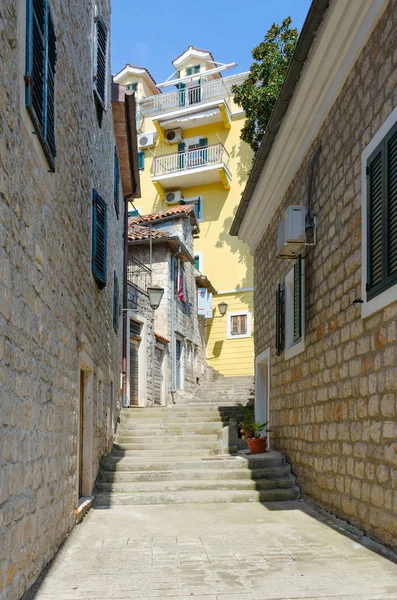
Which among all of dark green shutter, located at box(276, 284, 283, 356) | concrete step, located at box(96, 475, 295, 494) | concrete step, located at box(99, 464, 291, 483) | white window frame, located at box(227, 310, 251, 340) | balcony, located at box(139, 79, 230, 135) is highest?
balcony, located at box(139, 79, 230, 135)

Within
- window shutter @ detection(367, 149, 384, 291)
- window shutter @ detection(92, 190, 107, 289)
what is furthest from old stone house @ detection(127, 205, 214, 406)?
window shutter @ detection(367, 149, 384, 291)

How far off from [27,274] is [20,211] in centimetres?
39

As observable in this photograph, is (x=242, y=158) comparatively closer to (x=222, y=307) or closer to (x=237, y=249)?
(x=237, y=249)

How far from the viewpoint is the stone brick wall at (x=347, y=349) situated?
14.5ft

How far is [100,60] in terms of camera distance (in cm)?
789

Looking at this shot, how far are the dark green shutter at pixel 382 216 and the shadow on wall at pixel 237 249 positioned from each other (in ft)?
57.9

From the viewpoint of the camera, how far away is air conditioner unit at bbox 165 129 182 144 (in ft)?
80.6

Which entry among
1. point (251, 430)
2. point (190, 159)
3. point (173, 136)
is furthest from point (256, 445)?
point (173, 136)

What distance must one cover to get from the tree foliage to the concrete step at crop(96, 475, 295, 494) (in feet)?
38.4

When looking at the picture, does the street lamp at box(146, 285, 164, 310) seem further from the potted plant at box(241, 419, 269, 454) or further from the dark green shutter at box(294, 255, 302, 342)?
the dark green shutter at box(294, 255, 302, 342)

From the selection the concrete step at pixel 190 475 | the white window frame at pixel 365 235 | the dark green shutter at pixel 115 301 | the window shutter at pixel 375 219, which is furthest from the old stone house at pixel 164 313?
the window shutter at pixel 375 219

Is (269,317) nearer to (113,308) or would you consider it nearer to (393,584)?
(113,308)

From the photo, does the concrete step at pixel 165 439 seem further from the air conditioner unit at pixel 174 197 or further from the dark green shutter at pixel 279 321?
→ the air conditioner unit at pixel 174 197

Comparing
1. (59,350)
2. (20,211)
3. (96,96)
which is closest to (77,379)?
(59,350)
